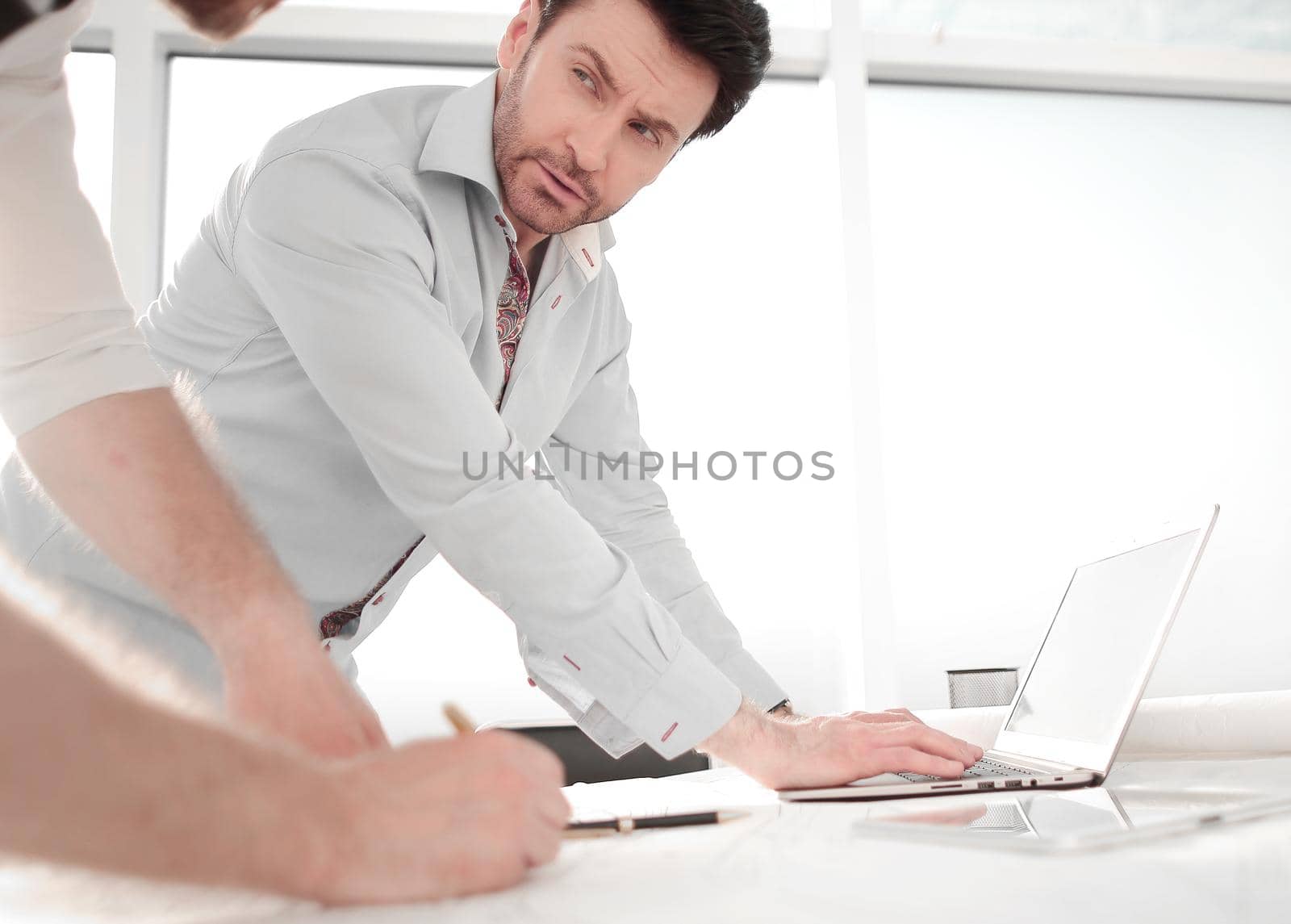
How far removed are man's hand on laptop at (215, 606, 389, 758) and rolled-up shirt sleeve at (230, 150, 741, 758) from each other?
0.98 feet

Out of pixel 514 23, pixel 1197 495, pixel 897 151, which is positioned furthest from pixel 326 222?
pixel 1197 495

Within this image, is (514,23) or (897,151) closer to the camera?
(514,23)

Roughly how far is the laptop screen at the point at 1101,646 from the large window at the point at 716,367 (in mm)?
1969

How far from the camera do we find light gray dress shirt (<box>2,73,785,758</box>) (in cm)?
94

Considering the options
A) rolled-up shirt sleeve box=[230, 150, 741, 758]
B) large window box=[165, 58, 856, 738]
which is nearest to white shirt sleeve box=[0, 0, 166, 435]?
rolled-up shirt sleeve box=[230, 150, 741, 758]

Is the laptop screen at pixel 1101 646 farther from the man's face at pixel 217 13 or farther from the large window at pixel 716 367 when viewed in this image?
the large window at pixel 716 367

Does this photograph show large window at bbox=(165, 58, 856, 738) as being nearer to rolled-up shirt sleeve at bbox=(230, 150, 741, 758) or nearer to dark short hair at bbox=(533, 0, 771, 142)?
dark short hair at bbox=(533, 0, 771, 142)

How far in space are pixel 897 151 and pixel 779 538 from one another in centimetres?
147

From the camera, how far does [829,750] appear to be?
947mm

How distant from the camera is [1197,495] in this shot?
11.4 feet

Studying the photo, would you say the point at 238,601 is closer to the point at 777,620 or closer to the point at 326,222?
the point at 326,222

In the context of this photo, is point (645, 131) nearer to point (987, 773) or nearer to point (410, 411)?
point (410, 411)

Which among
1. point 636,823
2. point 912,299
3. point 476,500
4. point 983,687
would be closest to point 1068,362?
point 912,299

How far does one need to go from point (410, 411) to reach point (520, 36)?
0.78 meters
